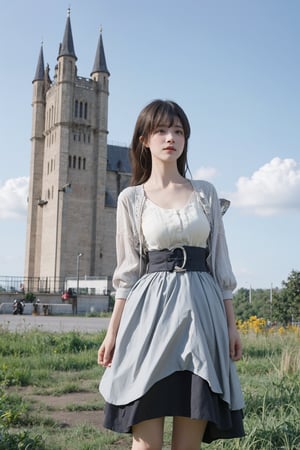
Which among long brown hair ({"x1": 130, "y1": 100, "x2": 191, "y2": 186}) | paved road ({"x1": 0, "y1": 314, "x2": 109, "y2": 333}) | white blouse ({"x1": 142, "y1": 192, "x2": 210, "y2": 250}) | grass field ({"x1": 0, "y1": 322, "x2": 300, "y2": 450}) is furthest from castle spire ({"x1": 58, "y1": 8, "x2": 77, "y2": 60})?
white blouse ({"x1": 142, "y1": 192, "x2": 210, "y2": 250})

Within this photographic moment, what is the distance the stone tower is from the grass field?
42467mm

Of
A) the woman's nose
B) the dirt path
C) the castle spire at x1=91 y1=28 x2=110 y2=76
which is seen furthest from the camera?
the castle spire at x1=91 y1=28 x2=110 y2=76

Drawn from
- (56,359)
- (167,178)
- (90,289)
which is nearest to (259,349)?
(56,359)

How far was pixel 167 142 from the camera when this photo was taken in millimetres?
2426

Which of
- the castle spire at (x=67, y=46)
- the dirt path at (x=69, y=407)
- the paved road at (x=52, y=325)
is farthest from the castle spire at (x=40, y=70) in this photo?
the dirt path at (x=69, y=407)

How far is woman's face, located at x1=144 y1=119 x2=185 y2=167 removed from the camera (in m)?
2.43

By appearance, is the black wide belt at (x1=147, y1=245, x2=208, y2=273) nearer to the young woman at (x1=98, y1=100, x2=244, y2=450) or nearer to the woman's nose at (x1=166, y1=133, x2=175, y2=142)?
the young woman at (x1=98, y1=100, x2=244, y2=450)

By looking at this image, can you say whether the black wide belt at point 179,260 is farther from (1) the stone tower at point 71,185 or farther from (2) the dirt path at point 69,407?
(1) the stone tower at point 71,185

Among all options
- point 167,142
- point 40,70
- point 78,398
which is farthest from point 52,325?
point 40,70

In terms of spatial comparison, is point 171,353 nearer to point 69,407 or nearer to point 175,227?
point 175,227

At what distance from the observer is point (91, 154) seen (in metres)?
55.4

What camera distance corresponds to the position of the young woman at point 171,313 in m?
2.08

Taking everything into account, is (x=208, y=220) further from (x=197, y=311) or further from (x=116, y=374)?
(x=116, y=374)

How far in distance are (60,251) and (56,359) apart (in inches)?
1734
